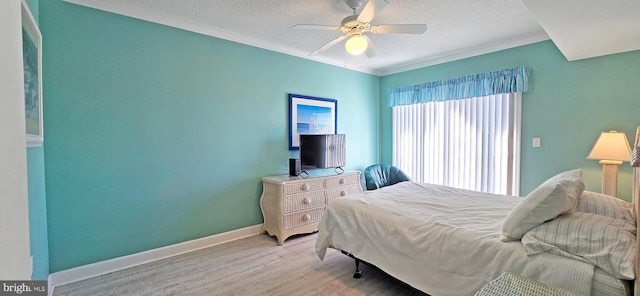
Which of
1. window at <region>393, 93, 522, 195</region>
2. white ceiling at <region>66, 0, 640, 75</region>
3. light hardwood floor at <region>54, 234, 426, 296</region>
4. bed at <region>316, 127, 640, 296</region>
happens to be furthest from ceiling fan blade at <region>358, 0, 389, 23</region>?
window at <region>393, 93, 522, 195</region>

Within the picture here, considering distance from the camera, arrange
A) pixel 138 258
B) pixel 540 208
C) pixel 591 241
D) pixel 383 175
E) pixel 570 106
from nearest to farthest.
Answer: pixel 591 241 < pixel 540 208 < pixel 138 258 < pixel 570 106 < pixel 383 175

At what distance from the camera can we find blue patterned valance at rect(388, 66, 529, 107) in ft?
10.9

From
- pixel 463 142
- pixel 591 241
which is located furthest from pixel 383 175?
pixel 591 241

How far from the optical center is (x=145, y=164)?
2705 millimetres

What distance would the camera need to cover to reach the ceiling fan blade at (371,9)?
6.27ft

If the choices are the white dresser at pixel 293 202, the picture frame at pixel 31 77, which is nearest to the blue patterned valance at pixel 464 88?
the white dresser at pixel 293 202

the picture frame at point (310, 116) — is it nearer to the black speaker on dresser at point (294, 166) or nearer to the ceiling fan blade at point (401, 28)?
the black speaker on dresser at point (294, 166)

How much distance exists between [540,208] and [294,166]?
259 centimetres

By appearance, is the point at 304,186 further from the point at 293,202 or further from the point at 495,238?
the point at 495,238

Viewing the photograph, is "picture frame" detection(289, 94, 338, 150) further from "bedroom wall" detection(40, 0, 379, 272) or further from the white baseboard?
the white baseboard

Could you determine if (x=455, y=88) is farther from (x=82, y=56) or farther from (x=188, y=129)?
(x=82, y=56)

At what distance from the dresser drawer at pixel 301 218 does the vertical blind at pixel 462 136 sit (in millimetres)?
1943

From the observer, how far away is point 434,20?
280 cm

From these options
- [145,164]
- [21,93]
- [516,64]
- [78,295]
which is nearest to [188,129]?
[145,164]
